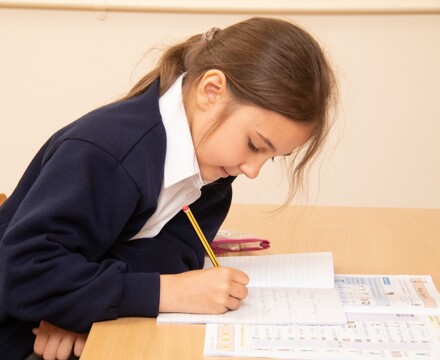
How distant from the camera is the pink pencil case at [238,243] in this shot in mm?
1310

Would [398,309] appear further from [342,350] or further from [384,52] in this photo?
[384,52]

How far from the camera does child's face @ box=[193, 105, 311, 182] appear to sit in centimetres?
105

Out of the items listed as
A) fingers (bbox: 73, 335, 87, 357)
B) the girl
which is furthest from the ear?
fingers (bbox: 73, 335, 87, 357)

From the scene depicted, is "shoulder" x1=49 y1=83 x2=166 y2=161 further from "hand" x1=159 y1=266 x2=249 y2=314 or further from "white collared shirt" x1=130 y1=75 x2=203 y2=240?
"hand" x1=159 y1=266 x2=249 y2=314

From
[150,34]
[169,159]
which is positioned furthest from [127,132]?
[150,34]

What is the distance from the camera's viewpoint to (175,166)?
1.06 m

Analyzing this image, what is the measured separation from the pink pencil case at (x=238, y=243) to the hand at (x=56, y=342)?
393 millimetres

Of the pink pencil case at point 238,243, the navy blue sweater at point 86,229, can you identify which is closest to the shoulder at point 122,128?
the navy blue sweater at point 86,229

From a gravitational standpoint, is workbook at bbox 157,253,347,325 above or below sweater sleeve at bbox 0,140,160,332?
below

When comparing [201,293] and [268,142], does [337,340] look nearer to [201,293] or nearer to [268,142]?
[201,293]

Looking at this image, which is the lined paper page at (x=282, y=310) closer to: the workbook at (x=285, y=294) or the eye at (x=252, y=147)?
the workbook at (x=285, y=294)

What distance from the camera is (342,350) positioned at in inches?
33.4

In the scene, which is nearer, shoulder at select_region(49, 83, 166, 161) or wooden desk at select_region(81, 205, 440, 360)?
wooden desk at select_region(81, 205, 440, 360)

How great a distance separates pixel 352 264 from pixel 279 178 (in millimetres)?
1387
